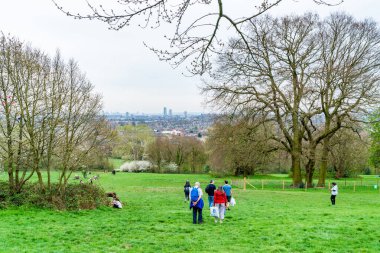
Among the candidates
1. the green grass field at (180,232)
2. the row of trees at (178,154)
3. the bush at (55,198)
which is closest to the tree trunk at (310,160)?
the green grass field at (180,232)

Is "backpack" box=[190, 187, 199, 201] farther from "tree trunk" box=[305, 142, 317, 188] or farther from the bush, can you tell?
"tree trunk" box=[305, 142, 317, 188]

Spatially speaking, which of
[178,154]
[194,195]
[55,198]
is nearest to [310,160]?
[194,195]

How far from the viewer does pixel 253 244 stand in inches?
501

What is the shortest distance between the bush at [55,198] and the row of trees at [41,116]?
0.48m

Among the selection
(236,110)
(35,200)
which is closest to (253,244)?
(35,200)

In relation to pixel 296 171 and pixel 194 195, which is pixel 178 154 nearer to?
pixel 296 171

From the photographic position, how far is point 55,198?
66.3 feet

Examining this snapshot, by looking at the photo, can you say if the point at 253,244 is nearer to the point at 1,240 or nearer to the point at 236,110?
the point at 1,240

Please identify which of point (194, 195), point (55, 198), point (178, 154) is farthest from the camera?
point (178, 154)

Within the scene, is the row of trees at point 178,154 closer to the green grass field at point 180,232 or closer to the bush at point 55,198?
the bush at point 55,198

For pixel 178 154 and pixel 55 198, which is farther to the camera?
pixel 178 154

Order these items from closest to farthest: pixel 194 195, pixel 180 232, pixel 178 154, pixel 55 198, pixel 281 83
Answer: pixel 180 232 → pixel 194 195 → pixel 55 198 → pixel 281 83 → pixel 178 154

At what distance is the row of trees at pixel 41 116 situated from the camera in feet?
68.2

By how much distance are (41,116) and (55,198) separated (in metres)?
4.24
